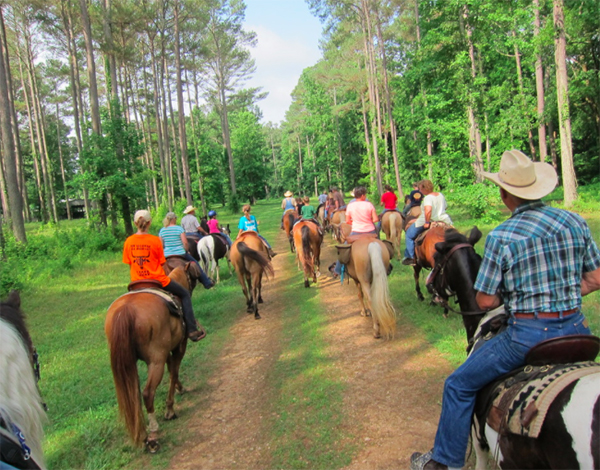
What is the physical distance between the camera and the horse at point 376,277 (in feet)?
20.4

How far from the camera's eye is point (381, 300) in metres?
6.20

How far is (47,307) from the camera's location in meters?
9.98

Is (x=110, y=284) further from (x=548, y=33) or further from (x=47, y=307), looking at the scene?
(x=548, y=33)

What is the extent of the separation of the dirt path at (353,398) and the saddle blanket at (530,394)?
1494mm

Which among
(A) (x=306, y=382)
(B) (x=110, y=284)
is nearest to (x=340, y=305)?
(A) (x=306, y=382)

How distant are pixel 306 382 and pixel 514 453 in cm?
319

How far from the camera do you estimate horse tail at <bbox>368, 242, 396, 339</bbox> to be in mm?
6195

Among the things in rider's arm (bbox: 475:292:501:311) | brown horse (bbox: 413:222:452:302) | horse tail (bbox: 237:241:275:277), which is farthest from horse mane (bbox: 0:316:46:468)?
brown horse (bbox: 413:222:452:302)

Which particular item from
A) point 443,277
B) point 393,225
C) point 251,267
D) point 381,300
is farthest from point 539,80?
point 443,277

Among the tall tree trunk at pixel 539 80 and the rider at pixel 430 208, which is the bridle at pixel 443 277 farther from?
the tall tree trunk at pixel 539 80

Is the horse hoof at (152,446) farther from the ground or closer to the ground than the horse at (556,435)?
closer to the ground

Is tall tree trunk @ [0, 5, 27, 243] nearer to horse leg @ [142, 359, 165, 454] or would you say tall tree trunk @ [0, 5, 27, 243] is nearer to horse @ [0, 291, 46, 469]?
horse leg @ [142, 359, 165, 454]

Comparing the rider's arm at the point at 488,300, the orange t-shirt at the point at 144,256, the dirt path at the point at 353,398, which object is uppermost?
the orange t-shirt at the point at 144,256

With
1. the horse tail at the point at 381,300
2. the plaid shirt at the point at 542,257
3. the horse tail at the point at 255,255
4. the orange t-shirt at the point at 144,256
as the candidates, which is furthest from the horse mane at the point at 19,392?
the horse tail at the point at 255,255
